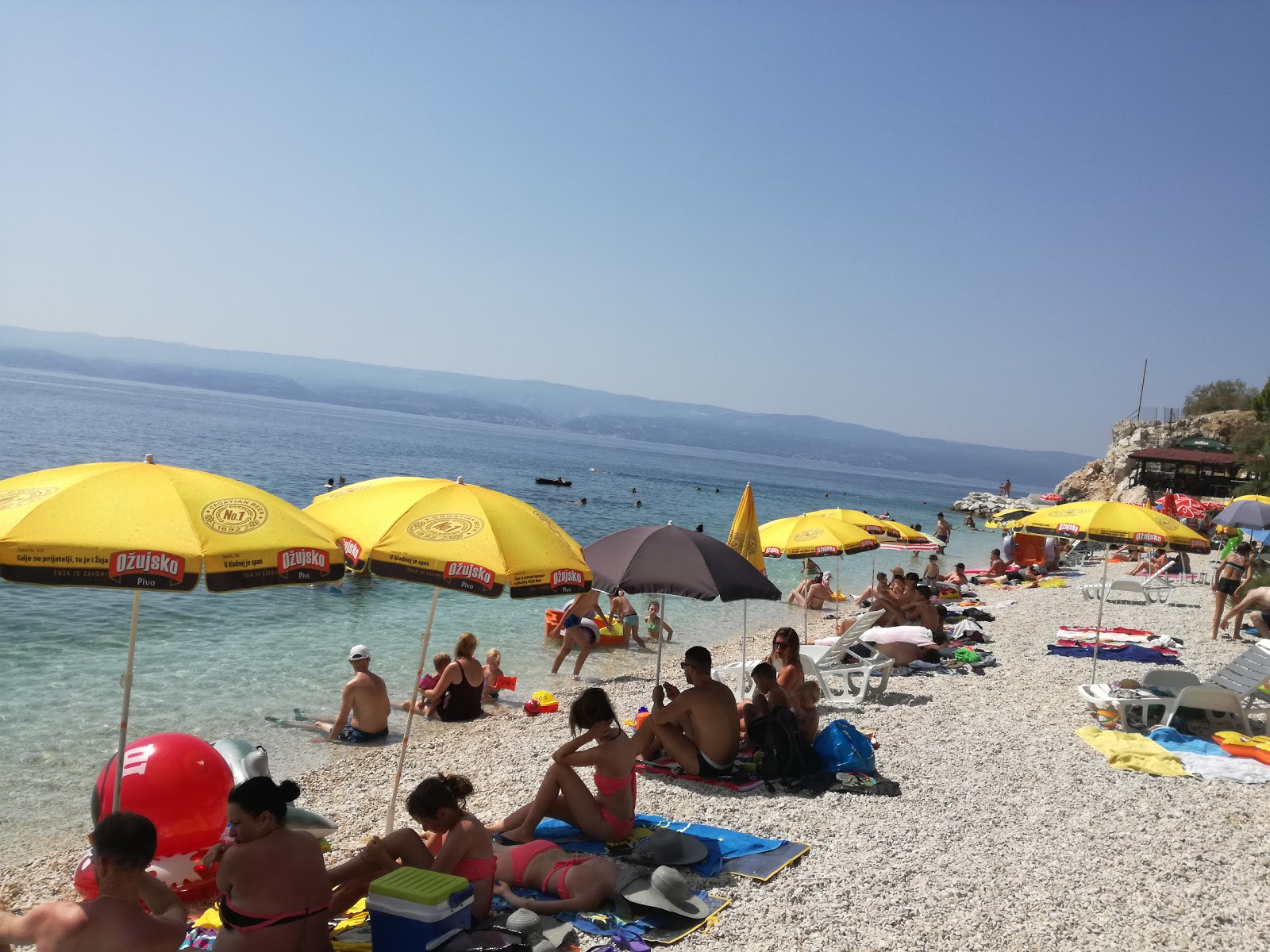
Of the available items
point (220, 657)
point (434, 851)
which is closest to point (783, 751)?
point (434, 851)

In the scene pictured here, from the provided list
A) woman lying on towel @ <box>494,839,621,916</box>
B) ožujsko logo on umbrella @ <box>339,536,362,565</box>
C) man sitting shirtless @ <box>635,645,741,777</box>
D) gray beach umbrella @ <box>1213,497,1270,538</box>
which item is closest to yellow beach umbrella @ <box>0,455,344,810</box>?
ožujsko logo on umbrella @ <box>339,536,362,565</box>

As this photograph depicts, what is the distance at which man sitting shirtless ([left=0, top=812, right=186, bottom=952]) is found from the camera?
3.01 meters

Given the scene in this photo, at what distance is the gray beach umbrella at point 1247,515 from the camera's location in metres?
16.2

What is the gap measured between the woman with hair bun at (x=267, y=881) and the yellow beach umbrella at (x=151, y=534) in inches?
34.5

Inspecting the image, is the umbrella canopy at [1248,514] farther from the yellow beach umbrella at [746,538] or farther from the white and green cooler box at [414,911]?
the white and green cooler box at [414,911]

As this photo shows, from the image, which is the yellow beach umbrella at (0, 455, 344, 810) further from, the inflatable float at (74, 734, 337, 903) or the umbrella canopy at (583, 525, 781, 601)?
the umbrella canopy at (583, 525, 781, 601)

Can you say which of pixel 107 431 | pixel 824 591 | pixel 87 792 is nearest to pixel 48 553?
pixel 87 792

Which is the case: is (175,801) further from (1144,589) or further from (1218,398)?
(1218,398)

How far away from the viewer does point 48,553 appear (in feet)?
11.1

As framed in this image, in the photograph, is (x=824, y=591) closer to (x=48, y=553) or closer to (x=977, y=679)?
(x=977, y=679)

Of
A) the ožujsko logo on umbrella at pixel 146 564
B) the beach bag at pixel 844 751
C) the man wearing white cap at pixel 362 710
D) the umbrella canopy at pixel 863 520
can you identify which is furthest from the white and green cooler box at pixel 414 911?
the umbrella canopy at pixel 863 520

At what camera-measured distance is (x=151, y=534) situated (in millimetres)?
3588

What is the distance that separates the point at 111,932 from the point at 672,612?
49.4 feet

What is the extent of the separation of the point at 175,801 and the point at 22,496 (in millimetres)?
1908
